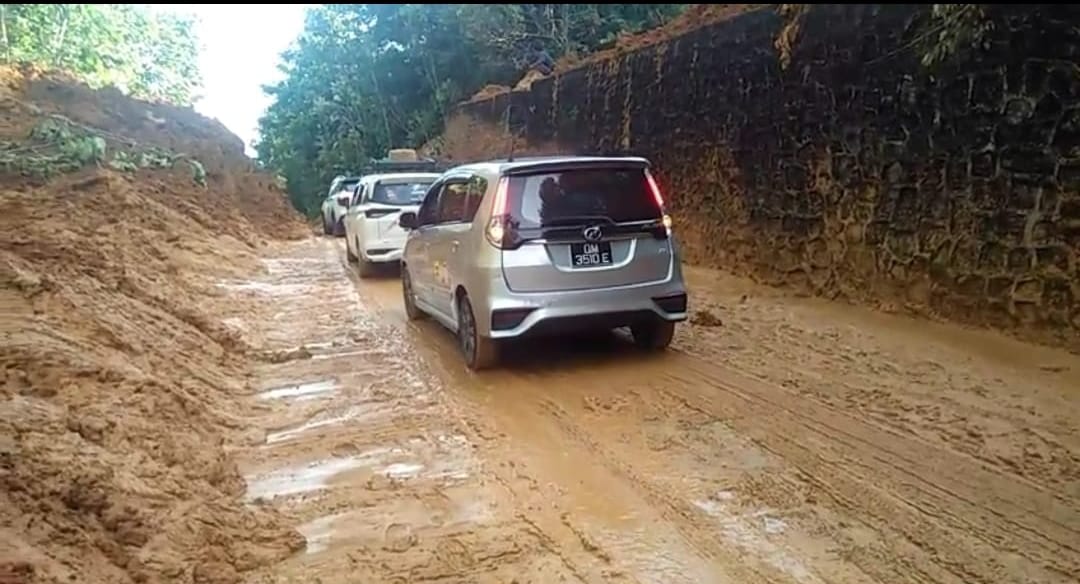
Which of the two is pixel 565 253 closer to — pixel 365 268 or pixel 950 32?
pixel 950 32

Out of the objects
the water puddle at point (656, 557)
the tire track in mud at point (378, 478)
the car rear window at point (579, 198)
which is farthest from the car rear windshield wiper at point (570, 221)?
the water puddle at point (656, 557)

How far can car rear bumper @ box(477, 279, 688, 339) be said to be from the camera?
642 centimetres

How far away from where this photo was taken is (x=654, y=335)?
7.14m

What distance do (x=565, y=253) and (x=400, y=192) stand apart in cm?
838

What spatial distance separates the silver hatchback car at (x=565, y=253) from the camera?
642 centimetres

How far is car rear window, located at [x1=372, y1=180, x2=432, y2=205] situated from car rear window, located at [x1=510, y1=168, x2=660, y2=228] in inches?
312

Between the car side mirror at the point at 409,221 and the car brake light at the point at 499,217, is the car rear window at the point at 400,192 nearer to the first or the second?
the car side mirror at the point at 409,221

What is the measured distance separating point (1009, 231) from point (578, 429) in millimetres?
4251

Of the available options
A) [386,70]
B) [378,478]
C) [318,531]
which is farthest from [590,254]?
[386,70]

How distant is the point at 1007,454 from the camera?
14.8 feet

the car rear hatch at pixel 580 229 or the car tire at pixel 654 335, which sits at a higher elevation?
the car rear hatch at pixel 580 229

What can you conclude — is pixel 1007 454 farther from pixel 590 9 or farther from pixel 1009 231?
pixel 590 9

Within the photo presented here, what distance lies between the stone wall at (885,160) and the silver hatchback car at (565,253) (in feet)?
9.06

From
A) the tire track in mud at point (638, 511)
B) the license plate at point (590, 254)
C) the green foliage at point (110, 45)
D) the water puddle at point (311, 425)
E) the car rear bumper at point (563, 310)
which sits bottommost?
the water puddle at point (311, 425)
